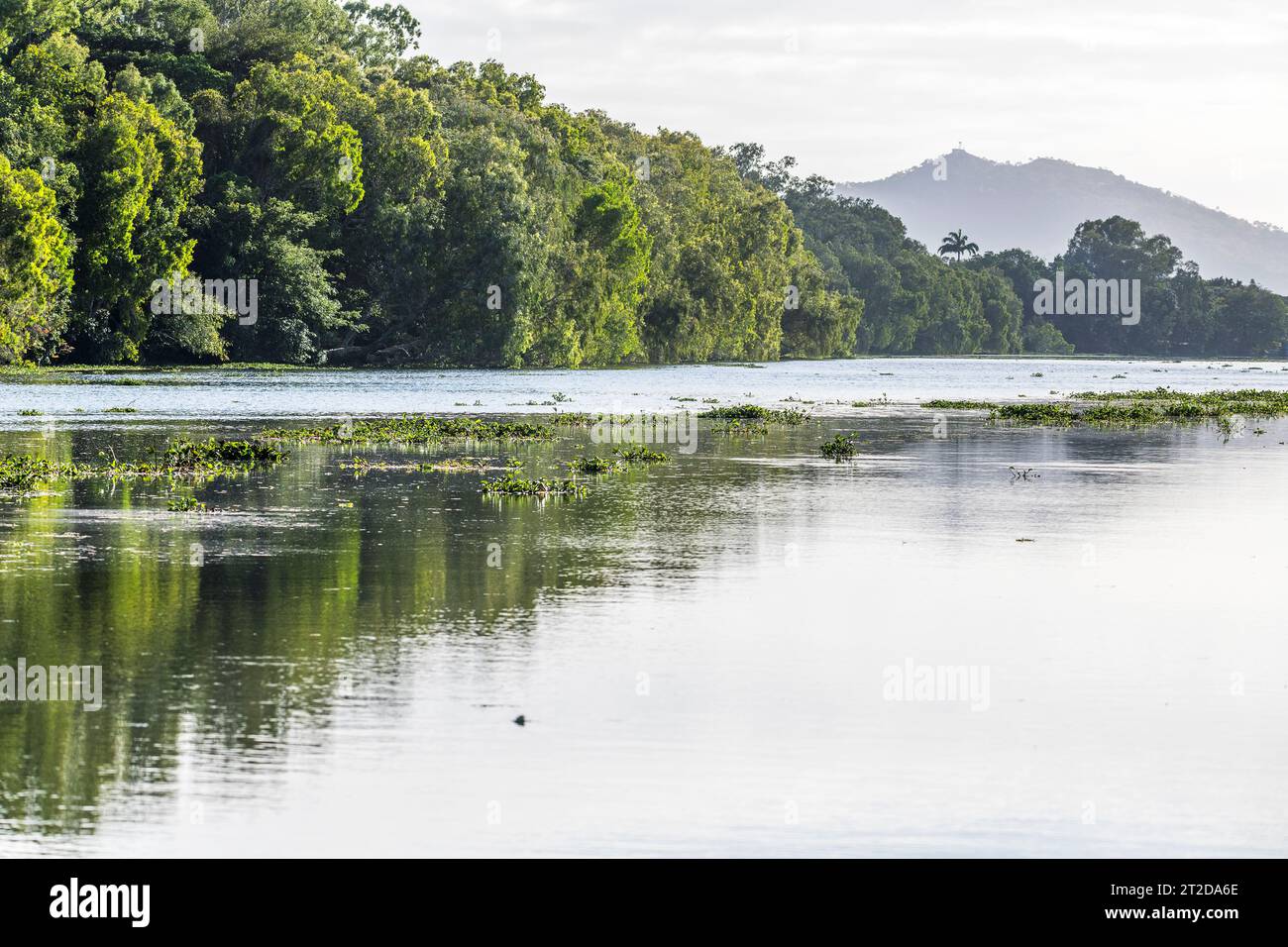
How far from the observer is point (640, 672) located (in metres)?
13.5

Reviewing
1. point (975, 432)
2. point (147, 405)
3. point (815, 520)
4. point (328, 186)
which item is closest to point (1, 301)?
point (147, 405)

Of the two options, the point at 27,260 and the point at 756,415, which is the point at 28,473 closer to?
the point at 756,415

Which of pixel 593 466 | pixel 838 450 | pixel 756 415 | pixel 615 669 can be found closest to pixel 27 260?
pixel 756 415

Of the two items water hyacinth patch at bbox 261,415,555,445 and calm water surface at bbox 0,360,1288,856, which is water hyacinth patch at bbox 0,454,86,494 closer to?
calm water surface at bbox 0,360,1288,856

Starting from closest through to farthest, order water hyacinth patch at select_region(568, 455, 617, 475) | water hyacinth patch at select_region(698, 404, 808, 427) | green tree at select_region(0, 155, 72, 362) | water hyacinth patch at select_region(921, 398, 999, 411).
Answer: water hyacinth patch at select_region(568, 455, 617, 475), water hyacinth patch at select_region(698, 404, 808, 427), water hyacinth patch at select_region(921, 398, 999, 411), green tree at select_region(0, 155, 72, 362)

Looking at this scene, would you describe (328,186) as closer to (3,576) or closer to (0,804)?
(3,576)

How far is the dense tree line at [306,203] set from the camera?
266 feet

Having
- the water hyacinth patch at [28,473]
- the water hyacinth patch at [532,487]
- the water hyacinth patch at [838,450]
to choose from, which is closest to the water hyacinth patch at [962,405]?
the water hyacinth patch at [838,450]

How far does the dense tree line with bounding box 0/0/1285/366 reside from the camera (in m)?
81.1

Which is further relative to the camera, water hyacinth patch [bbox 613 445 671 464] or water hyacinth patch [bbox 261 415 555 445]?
water hyacinth patch [bbox 261 415 555 445]

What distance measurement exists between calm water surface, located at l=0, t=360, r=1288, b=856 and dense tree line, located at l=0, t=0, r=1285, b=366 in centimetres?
5421

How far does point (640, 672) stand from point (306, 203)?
3453 inches

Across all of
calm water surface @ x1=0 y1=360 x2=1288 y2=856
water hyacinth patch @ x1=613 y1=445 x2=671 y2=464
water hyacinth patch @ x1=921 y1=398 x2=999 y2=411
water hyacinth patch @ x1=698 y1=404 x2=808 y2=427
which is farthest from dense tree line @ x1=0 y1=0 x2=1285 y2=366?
calm water surface @ x1=0 y1=360 x2=1288 y2=856

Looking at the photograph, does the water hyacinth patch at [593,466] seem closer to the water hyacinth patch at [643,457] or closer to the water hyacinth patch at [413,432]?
the water hyacinth patch at [643,457]
